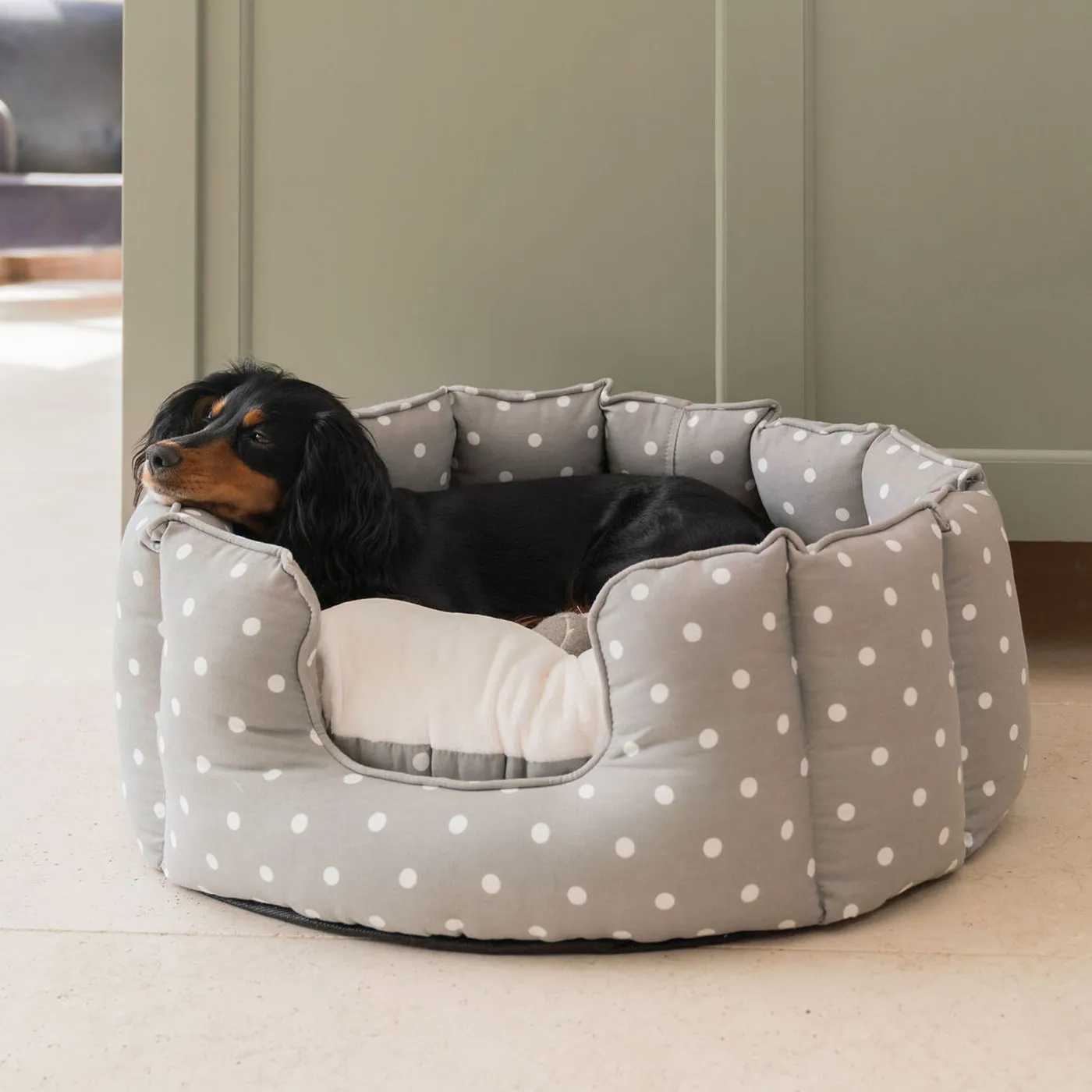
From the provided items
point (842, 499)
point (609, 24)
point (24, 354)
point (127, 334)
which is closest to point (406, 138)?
point (609, 24)

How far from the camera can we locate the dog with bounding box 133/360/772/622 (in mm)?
1644

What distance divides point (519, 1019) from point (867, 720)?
47 cm

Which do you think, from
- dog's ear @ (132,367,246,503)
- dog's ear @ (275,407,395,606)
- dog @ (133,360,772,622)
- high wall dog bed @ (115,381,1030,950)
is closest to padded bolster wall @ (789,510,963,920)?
high wall dog bed @ (115,381,1030,950)

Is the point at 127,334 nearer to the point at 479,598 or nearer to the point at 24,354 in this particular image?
the point at 479,598

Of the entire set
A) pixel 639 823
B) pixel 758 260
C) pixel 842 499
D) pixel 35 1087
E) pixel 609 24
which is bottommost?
pixel 35 1087

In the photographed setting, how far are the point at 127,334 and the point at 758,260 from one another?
3.82 feet

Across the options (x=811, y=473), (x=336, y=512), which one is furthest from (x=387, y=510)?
(x=811, y=473)

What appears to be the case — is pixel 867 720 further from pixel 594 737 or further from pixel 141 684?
pixel 141 684

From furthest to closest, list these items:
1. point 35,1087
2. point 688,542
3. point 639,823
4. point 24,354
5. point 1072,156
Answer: point 24,354 → point 1072,156 → point 688,542 → point 639,823 → point 35,1087

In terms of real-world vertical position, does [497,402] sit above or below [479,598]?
above

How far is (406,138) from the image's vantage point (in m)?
2.16

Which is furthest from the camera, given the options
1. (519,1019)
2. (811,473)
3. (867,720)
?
(811,473)

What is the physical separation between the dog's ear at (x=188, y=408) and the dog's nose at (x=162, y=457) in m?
0.22

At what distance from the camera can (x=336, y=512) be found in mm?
1667
